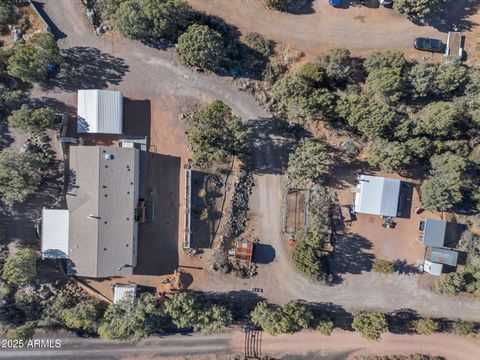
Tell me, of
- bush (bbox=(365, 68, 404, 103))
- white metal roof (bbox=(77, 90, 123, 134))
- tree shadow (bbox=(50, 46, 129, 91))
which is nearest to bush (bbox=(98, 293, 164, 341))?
white metal roof (bbox=(77, 90, 123, 134))

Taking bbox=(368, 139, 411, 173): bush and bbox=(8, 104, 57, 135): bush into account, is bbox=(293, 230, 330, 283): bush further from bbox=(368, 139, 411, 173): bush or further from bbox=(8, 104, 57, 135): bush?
bbox=(8, 104, 57, 135): bush

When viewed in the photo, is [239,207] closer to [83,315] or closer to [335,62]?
[335,62]

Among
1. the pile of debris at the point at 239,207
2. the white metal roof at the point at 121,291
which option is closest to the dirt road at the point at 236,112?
the pile of debris at the point at 239,207

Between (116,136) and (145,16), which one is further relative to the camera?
(116,136)

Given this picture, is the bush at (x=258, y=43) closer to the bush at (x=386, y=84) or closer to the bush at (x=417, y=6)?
the bush at (x=386, y=84)

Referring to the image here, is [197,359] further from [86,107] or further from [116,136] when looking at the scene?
[86,107]

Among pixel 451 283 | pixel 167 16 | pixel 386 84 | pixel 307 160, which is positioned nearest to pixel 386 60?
pixel 386 84

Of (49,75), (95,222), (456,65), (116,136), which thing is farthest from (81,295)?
(456,65)
